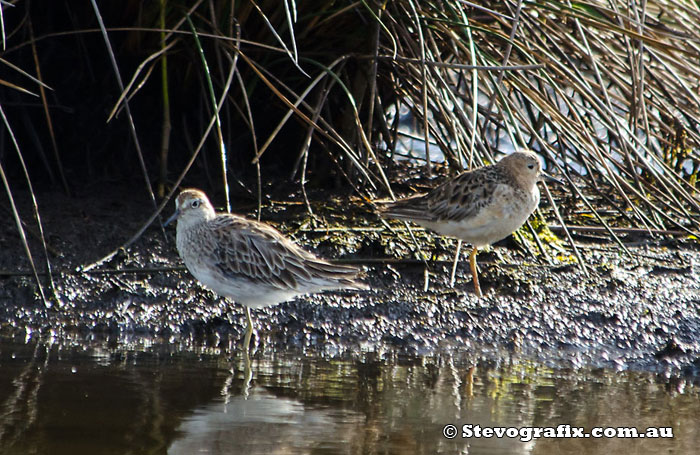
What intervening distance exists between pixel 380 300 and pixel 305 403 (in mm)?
1576

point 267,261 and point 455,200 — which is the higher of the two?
point 455,200

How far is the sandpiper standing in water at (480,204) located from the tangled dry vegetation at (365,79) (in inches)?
6.9

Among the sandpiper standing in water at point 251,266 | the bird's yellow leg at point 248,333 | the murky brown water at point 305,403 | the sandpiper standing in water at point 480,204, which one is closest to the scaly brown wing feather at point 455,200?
the sandpiper standing in water at point 480,204

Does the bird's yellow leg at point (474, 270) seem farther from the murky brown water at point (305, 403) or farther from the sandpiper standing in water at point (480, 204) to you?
the murky brown water at point (305, 403)

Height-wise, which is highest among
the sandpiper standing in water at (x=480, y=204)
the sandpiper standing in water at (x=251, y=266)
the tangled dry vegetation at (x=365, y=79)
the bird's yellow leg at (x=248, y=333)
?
the tangled dry vegetation at (x=365, y=79)

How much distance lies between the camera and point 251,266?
5.67m

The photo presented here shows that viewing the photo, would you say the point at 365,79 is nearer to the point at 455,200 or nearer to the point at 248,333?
the point at 455,200

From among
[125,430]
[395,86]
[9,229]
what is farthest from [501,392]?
[9,229]

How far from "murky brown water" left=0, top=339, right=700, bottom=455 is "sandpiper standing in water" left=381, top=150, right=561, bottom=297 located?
3.31 feet

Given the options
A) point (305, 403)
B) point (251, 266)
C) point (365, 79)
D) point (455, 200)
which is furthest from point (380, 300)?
point (365, 79)

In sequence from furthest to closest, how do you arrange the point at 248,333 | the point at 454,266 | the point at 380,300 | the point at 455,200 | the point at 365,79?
the point at 365,79 → the point at 454,266 → the point at 455,200 → the point at 380,300 → the point at 248,333

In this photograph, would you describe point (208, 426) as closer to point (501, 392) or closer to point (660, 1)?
point (501, 392)

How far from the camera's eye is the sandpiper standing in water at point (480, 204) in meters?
6.26

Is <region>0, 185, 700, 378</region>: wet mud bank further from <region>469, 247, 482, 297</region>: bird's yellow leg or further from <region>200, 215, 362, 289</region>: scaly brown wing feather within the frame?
<region>200, 215, 362, 289</region>: scaly brown wing feather
